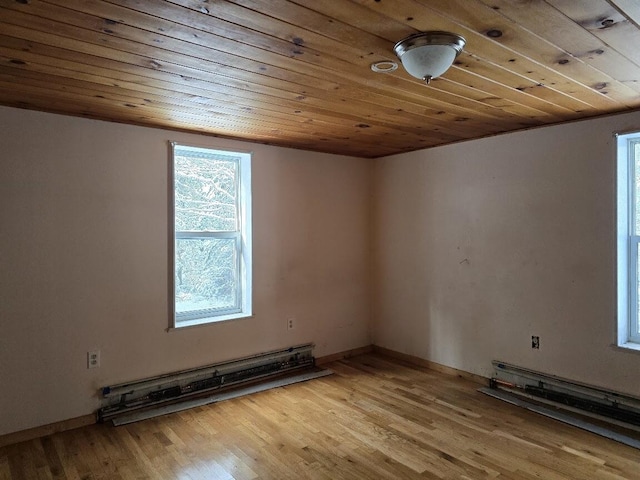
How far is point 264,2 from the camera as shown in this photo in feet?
4.95

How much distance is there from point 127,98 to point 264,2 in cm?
149

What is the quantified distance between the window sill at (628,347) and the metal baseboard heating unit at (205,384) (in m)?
2.39

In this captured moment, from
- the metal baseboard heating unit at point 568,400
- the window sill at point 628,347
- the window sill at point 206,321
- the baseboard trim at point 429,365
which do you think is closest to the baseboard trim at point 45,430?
the window sill at point 206,321

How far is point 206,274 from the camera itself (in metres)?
3.83

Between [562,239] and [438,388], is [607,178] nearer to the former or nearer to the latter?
[562,239]

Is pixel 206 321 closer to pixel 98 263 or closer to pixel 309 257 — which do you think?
pixel 98 263

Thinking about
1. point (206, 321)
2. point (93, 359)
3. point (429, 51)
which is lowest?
point (93, 359)

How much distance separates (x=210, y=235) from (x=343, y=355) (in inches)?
77.5

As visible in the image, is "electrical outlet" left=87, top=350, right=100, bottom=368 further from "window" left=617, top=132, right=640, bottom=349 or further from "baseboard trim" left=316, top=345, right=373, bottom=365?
"window" left=617, top=132, right=640, bottom=349

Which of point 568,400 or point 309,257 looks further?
point 309,257

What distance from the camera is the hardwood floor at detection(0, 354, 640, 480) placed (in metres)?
2.46

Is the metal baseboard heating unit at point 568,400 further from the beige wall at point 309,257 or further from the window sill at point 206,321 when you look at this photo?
the window sill at point 206,321

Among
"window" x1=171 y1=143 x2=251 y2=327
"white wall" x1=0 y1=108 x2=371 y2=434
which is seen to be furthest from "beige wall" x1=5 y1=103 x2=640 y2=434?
"window" x1=171 y1=143 x2=251 y2=327

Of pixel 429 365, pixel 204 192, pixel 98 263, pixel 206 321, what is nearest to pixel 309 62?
pixel 204 192
